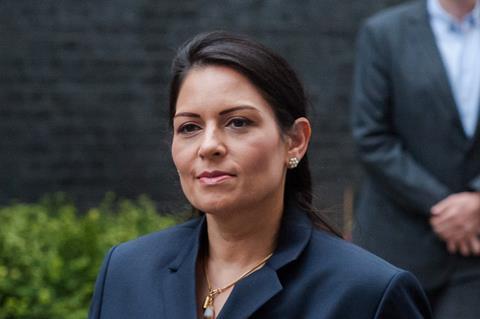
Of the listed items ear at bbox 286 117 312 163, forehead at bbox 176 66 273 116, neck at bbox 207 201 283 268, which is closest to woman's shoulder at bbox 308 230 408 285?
neck at bbox 207 201 283 268

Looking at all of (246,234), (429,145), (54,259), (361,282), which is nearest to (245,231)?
(246,234)

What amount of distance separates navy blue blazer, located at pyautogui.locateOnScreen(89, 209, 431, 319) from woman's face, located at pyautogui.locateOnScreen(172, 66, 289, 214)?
0.62 feet

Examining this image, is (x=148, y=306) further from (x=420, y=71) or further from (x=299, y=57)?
(x=299, y=57)

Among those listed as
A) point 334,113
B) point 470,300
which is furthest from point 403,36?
point 334,113

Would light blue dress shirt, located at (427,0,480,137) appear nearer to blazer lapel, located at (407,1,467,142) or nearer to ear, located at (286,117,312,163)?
blazer lapel, located at (407,1,467,142)

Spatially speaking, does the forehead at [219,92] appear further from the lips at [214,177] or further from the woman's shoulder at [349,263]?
the woman's shoulder at [349,263]

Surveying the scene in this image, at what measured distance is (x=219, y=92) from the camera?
3.18m

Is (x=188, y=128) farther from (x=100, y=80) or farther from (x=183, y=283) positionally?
(x=100, y=80)

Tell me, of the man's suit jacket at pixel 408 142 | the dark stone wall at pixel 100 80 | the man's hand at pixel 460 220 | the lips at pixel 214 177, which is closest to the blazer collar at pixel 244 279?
the lips at pixel 214 177

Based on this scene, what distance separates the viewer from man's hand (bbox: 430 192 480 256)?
17.4 ft

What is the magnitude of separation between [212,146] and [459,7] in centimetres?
266

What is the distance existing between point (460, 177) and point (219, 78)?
2448 mm

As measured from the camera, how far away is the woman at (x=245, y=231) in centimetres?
316

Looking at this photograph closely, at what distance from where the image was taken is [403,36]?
5609mm
